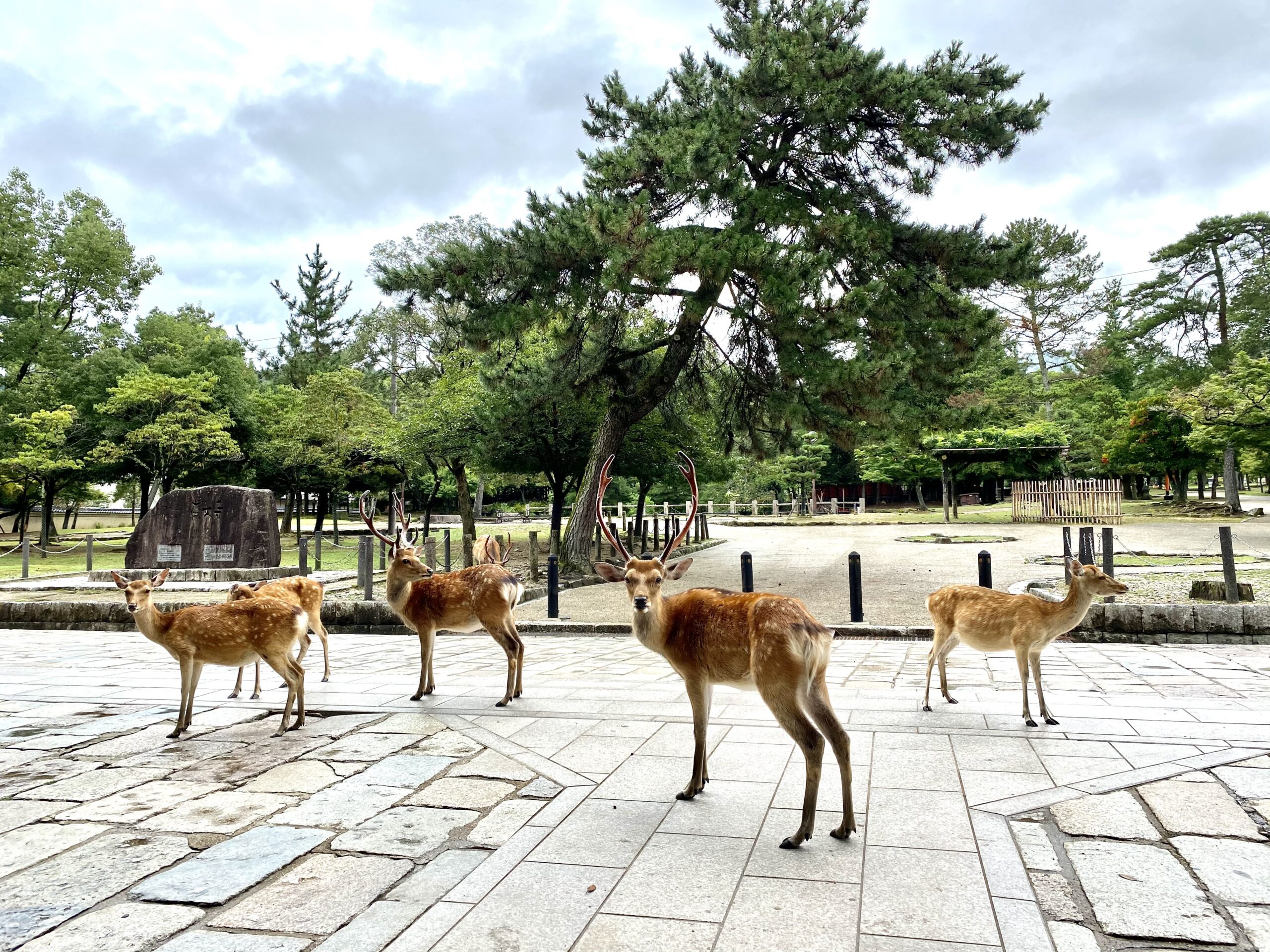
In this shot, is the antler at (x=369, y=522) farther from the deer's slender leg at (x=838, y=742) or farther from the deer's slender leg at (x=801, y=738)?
the deer's slender leg at (x=838, y=742)

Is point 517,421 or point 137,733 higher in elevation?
point 517,421

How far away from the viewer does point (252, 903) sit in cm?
278

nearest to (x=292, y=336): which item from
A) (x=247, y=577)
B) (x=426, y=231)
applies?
(x=426, y=231)

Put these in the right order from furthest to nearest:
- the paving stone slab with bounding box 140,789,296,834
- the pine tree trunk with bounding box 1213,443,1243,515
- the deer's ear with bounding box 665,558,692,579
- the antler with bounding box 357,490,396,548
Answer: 1. the pine tree trunk with bounding box 1213,443,1243,515
2. the antler with bounding box 357,490,396,548
3. the deer's ear with bounding box 665,558,692,579
4. the paving stone slab with bounding box 140,789,296,834

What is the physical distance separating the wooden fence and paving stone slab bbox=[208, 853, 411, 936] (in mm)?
29612

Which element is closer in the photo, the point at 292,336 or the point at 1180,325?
the point at 1180,325

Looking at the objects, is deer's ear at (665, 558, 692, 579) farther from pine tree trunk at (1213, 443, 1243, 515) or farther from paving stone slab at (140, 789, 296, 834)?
pine tree trunk at (1213, 443, 1243, 515)

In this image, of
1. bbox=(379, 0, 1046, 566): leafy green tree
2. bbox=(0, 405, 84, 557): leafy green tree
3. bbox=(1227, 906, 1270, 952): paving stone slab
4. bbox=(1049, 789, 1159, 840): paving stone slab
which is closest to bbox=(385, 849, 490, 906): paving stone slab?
bbox=(1049, 789, 1159, 840): paving stone slab

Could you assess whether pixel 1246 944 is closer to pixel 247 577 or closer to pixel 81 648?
pixel 81 648

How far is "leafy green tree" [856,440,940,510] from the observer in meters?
39.8

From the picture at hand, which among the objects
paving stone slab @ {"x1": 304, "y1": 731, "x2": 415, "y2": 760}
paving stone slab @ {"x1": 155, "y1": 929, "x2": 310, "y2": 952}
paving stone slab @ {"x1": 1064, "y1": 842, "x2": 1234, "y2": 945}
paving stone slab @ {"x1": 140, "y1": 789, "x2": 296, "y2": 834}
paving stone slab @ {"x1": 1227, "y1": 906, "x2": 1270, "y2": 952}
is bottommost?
paving stone slab @ {"x1": 304, "y1": 731, "x2": 415, "y2": 760}

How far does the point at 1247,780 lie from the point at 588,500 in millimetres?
13392

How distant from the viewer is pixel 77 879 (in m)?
3.00

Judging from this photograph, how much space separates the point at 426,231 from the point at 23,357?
15890 mm
